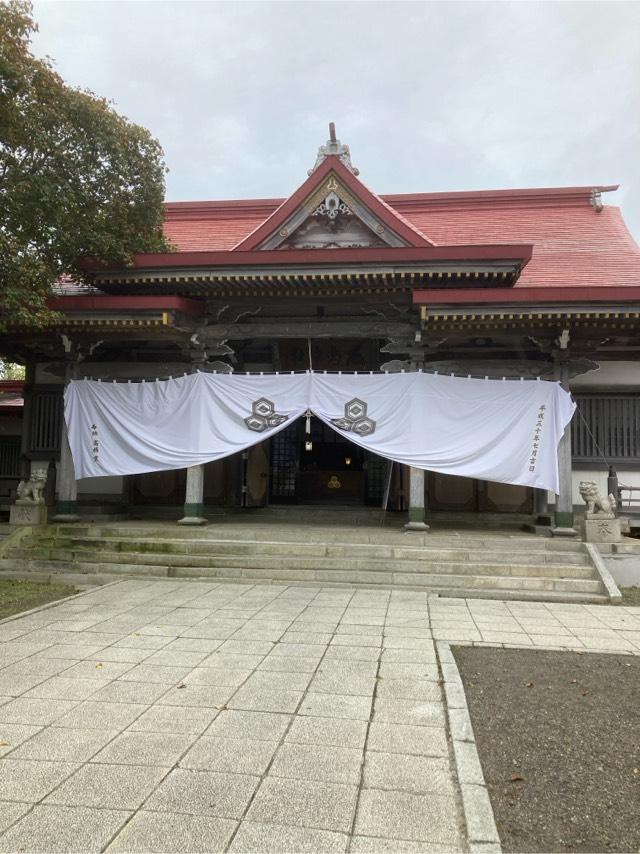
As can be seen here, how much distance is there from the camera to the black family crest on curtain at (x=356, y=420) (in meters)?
10.1

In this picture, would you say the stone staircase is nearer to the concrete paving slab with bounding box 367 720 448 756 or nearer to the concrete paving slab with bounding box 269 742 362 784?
the concrete paving slab with bounding box 367 720 448 756

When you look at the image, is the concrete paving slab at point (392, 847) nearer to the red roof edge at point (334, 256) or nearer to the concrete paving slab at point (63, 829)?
the concrete paving slab at point (63, 829)

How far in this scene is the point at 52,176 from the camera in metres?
8.39

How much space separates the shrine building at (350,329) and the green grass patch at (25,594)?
2472 mm

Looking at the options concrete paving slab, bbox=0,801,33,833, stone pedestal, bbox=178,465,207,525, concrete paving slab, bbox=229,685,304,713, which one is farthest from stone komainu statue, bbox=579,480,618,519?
concrete paving slab, bbox=0,801,33,833

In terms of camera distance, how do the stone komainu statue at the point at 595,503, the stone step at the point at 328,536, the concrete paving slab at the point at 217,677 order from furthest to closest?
1. the stone komainu statue at the point at 595,503
2. the stone step at the point at 328,536
3. the concrete paving slab at the point at 217,677

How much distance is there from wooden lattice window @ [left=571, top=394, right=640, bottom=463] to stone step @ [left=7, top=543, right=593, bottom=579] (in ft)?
9.40

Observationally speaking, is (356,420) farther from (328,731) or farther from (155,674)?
(328,731)

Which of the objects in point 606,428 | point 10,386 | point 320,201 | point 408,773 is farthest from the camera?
point 10,386

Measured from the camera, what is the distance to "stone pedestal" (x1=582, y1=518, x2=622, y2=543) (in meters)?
9.39

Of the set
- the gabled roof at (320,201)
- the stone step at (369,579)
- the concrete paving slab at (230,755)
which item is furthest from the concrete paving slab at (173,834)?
the gabled roof at (320,201)

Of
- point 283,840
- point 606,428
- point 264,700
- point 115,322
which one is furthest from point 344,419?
point 283,840

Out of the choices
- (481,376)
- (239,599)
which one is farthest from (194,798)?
(481,376)

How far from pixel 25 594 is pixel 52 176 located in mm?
5839
